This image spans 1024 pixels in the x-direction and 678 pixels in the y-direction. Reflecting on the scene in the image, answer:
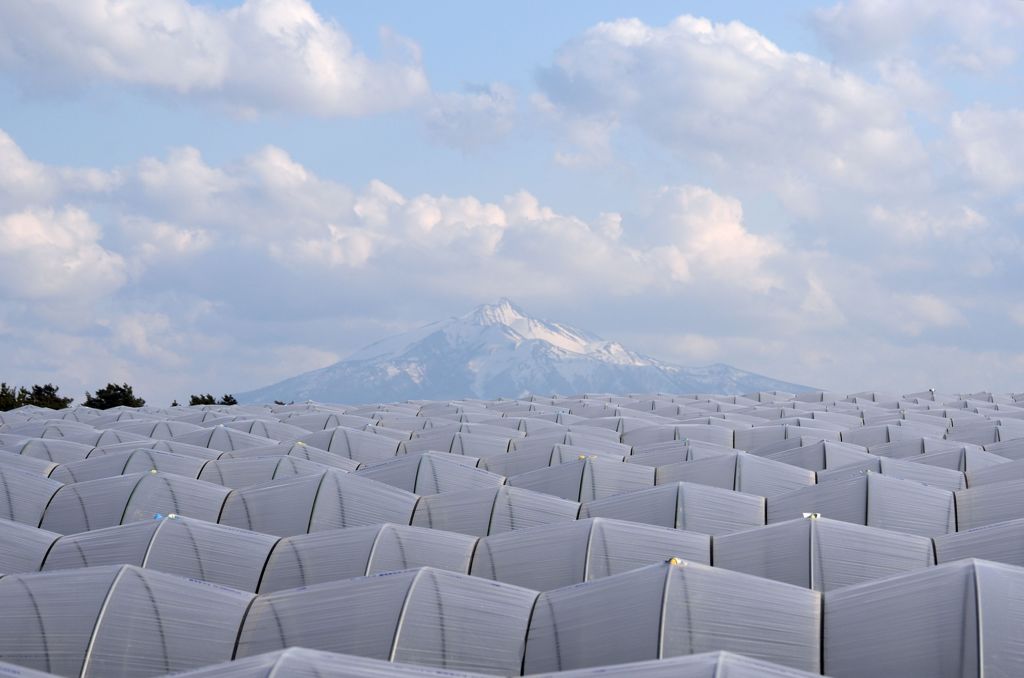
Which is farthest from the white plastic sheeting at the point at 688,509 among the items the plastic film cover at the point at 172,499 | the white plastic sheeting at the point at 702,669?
the white plastic sheeting at the point at 702,669

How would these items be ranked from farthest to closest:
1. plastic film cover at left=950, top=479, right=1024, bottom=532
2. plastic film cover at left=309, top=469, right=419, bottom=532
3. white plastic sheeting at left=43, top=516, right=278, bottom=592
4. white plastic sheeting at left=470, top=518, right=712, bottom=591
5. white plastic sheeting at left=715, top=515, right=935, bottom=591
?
plastic film cover at left=309, top=469, right=419, bottom=532 → plastic film cover at left=950, top=479, right=1024, bottom=532 → white plastic sheeting at left=43, top=516, right=278, bottom=592 → white plastic sheeting at left=470, top=518, right=712, bottom=591 → white plastic sheeting at left=715, top=515, right=935, bottom=591

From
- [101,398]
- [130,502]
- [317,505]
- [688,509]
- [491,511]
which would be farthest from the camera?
[101,398]

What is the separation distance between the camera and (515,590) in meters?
30.4

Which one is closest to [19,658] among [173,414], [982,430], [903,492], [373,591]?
[373,591]

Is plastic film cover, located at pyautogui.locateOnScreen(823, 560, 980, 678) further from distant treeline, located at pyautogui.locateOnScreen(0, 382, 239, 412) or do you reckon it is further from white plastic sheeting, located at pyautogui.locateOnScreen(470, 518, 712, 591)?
distant treeline, located at pyautogui.locateOnScreen(0, 382, 239, 412)

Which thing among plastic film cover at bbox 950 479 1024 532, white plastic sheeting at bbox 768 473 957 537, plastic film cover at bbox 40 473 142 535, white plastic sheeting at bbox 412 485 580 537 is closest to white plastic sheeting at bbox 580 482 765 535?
white plastic sheeting at bbox 768 473 957 537

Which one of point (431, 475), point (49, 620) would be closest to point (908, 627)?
point (49, 620)

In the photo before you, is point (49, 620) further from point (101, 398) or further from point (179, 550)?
point (101, 398)

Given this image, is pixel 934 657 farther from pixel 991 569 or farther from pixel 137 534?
pixel 137 534

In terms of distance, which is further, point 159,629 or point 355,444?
point 355,444

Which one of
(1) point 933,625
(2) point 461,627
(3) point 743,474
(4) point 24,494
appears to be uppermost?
(3) point 743,474

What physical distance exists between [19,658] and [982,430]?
6328cm

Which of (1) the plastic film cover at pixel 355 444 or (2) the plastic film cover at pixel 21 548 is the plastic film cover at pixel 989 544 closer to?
(2) the plastic film cover at pixel 21 548

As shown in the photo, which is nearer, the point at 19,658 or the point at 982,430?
the point at 19,658
